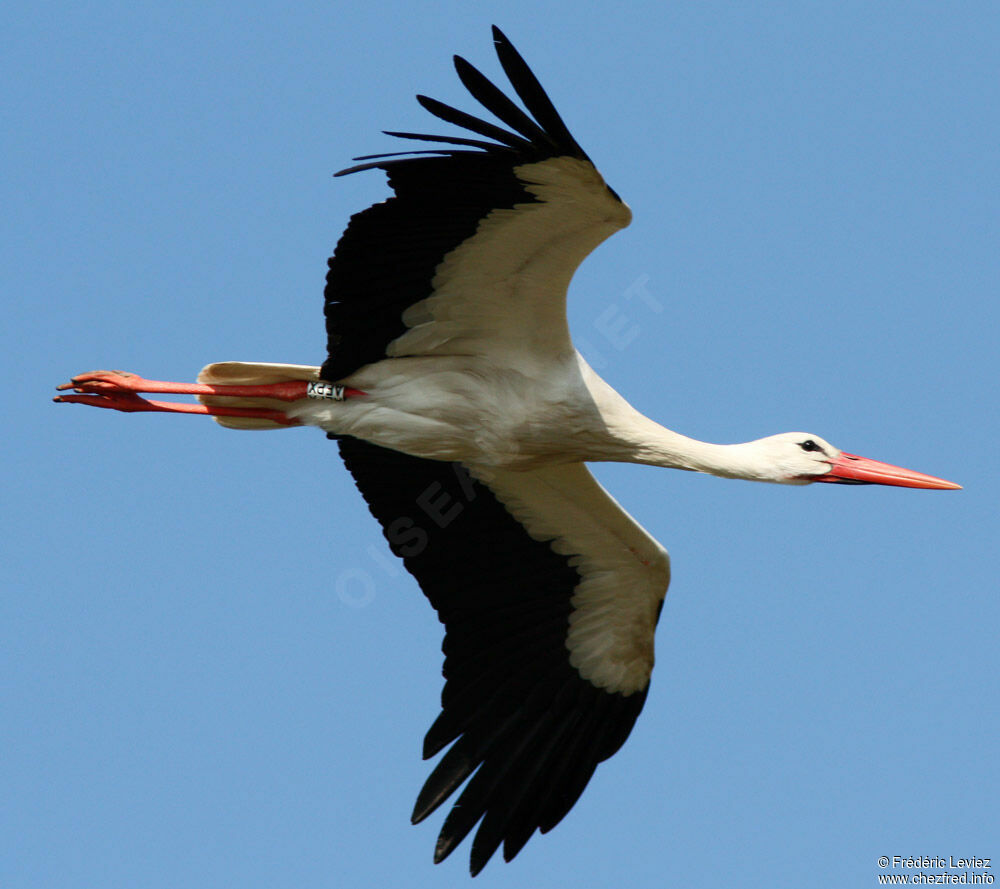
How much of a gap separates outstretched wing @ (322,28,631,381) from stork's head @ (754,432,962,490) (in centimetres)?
140

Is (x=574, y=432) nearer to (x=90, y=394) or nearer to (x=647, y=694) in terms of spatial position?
(x=647, y=694)

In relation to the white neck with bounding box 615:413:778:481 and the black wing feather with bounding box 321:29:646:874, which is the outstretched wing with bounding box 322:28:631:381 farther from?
the white neck with bounding box 615:413:778:481

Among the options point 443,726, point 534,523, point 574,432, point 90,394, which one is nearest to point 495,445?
point 574,432

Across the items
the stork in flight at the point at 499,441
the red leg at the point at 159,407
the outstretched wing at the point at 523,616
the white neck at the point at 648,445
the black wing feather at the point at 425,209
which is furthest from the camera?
the outstretched wing at the point at 523,616

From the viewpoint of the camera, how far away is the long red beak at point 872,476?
802 centimetres

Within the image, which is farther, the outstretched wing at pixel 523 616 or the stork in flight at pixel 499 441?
the outstretched wing at pixel 523 616

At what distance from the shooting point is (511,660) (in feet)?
27.9

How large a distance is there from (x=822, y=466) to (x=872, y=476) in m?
0.34

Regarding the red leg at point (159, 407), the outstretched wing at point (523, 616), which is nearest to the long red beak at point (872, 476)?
the outstretched wing at point (523, 616)

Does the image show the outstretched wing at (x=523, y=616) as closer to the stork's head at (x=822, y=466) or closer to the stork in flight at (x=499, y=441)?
the stork in flight at (x=499, y=441)

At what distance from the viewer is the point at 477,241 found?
712 cm

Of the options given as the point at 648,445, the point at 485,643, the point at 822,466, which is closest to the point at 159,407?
the point at 485,643

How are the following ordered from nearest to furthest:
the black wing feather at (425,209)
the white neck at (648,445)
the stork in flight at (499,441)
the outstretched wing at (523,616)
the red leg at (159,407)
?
the black wing feather at (425,209) < the stork in flight at (499,441) < the white neck at (648,445) < the red leg at (159,407) < the outstretched wing at (523,616)

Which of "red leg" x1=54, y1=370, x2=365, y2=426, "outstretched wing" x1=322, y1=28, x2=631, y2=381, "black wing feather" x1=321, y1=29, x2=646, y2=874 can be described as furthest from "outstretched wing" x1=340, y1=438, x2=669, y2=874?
"outstretched wing" x1=322, y1=28, x2=631, y2=381
